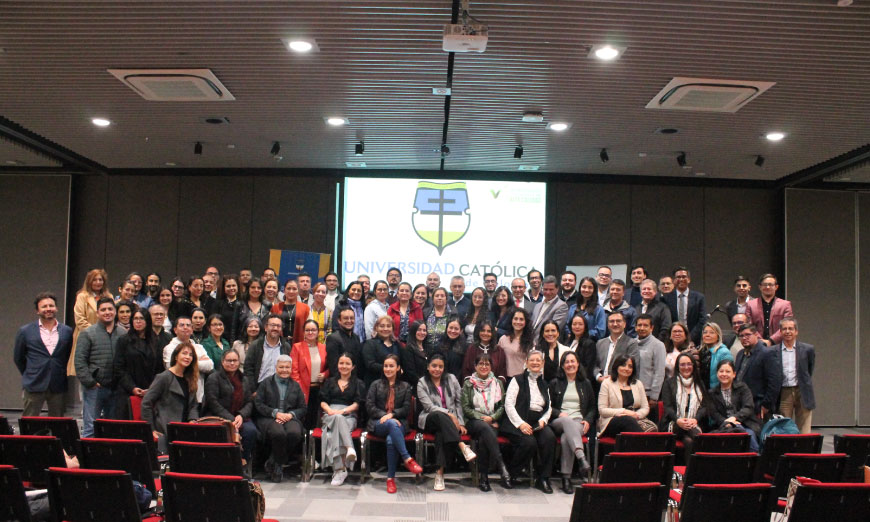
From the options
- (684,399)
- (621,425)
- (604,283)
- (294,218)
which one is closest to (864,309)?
(604,283)

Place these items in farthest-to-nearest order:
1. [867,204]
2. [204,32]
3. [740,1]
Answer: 1. [867,204]
2. [204,32]
3. [740,1]

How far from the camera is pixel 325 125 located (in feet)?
24.6

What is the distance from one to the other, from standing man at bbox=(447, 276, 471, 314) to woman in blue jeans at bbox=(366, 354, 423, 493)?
1300 millimetres

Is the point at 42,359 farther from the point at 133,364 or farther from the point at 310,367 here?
the point at 310,367

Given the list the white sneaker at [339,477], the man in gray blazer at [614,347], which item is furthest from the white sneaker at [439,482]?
the man in gray blazer at [614,347]

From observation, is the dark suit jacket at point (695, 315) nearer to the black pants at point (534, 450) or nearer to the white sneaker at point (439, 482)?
the black pants at point (534, 450)

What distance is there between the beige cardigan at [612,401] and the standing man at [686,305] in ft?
5.17

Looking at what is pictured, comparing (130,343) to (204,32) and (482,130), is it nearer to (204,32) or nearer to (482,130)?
(204,32)

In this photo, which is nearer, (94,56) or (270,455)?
(94,56)

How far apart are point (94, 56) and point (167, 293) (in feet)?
8.36

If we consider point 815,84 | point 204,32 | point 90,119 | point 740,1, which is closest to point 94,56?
point 204,32

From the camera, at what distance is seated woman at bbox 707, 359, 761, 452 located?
5.94 m

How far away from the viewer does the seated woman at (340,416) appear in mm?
5871

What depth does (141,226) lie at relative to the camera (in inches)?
396
